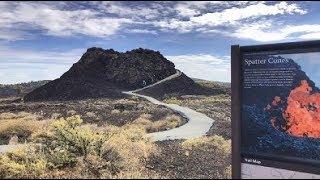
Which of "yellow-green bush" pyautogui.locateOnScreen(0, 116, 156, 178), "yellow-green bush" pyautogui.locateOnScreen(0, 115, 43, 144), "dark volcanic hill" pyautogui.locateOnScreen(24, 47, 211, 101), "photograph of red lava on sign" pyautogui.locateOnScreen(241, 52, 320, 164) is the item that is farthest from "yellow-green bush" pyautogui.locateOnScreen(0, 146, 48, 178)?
"dark volcanic hill" pyautogui.locateOnScreen(24, 47, 211, 101)

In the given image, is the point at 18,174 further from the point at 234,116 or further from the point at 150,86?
the point at 150,86

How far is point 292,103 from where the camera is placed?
11.0 metres

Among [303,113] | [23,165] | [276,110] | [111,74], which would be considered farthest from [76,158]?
[111,74]

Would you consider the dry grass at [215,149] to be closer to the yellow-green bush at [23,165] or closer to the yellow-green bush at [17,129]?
the yellow-green bush at [23,165]

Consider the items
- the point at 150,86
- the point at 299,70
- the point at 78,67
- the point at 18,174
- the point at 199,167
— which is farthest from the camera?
the point at 78,67

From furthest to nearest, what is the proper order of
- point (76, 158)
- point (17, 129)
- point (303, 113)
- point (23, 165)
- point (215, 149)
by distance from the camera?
point (17, 129), point (215, 149), point (76, 158), point (23, 165), point (303, 113)

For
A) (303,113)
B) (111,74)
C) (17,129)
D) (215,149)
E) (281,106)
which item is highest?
(111,74)

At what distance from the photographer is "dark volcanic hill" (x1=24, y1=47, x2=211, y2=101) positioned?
60.5 m

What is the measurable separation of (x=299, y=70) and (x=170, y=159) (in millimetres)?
5310

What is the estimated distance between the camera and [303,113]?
437 inches

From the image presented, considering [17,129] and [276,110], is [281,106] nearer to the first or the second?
[276,110]

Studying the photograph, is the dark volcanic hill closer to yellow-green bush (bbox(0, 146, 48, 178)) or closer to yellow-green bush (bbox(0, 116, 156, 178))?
yellow-green bush (bbox(0, 116, 156, 178))

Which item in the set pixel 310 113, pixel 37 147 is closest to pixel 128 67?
pixel 37 147

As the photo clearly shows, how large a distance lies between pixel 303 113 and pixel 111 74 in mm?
59212
